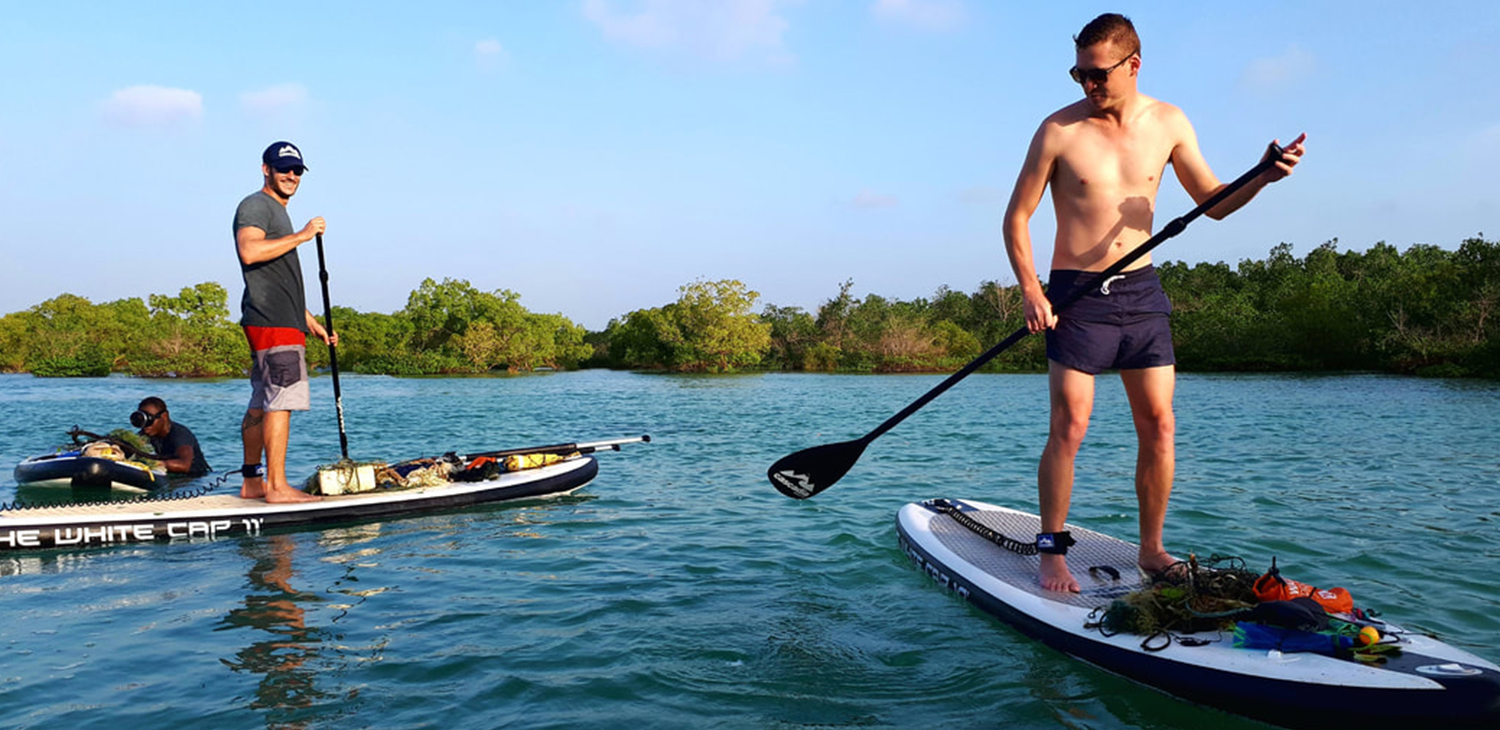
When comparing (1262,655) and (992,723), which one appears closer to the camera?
(1262,655)

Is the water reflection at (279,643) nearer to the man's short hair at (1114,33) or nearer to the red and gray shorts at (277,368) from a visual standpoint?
the red and gray shorts at (277,368)

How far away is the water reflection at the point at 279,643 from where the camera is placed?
3717 mm

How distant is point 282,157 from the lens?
6.76m

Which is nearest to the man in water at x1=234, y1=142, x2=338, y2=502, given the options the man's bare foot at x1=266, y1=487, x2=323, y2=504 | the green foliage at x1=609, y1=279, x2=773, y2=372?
the man's bare foot at x1=266, y1=487, x2=323, y2=504

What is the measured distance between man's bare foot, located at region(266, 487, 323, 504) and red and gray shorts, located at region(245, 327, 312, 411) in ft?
2.78

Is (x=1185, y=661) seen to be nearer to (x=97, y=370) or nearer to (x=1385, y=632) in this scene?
(x=1385, y=632)

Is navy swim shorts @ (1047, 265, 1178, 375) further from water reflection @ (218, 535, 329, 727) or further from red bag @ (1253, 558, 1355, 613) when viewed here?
water reflection @ (218, 535, 329, 727)

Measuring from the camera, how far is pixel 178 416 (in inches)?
933

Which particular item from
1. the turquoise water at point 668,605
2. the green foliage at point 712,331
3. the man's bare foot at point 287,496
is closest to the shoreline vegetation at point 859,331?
the green foliage at point 712,331

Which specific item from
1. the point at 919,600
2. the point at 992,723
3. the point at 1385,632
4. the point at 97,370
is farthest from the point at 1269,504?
the point at 97,370

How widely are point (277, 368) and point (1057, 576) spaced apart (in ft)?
18.9

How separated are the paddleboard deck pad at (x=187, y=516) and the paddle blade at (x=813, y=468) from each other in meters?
3.95

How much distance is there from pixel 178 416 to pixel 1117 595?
26.0 m

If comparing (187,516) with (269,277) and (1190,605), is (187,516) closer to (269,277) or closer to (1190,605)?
(269,277)
